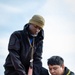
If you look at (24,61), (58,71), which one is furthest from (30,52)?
(58,71)

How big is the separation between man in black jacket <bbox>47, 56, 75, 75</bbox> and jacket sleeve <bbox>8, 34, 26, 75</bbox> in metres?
0.63

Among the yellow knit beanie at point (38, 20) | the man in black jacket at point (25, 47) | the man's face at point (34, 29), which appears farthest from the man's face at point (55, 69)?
the yellow knit beanie at point (38, 20)

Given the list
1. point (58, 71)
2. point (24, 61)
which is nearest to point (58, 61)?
point (58, 71)

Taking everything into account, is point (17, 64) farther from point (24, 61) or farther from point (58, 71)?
point (58, 71)

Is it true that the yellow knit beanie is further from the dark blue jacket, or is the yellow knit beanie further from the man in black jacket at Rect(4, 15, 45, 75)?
the dark blue jacket

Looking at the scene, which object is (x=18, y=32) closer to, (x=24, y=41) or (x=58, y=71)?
(x=24, y=41)

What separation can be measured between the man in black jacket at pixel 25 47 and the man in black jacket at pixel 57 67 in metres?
0.53

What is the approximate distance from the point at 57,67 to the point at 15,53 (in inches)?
39.8

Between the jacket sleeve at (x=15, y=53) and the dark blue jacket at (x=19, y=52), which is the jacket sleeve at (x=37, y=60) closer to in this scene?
the dark blue jacket at (x=19, y=52)

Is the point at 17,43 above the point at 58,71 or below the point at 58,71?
above

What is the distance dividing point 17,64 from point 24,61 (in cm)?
31

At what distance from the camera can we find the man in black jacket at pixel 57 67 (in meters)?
9.03

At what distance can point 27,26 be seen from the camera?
9.40 metres

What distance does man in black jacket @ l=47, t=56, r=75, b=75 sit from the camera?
29.6ft
